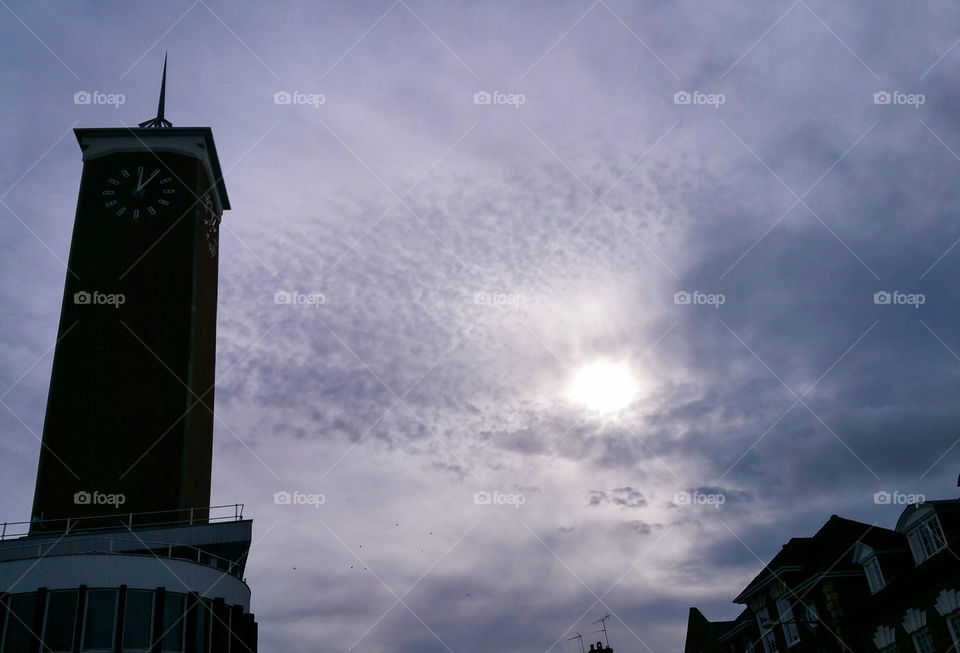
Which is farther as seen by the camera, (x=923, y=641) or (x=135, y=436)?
(x=135, y=436)

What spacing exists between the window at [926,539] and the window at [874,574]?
229 cm

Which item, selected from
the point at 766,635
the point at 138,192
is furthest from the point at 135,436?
the point at 766,635

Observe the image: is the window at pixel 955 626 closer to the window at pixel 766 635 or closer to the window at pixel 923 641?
the window at pixel 923 641

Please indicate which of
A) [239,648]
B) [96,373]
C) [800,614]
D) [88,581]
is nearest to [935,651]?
[800,614]

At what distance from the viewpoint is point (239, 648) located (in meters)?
38.2

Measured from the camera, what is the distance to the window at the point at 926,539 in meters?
34.4

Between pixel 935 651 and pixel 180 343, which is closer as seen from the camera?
pixel 935 651

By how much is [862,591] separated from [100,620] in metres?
35.4

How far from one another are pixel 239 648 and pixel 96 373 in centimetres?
1923

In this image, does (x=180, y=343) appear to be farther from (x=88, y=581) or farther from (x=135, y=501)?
(x=88, y=581)

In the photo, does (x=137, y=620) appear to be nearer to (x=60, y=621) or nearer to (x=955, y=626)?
(x=60, y=621)

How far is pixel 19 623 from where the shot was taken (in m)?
32.2

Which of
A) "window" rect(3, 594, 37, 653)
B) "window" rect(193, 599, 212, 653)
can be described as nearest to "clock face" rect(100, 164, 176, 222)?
"window" rect(3, 594, 37, 653)

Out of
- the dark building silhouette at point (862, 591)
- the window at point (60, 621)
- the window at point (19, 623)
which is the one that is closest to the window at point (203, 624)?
the window at point (60, 621)
